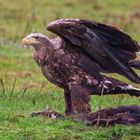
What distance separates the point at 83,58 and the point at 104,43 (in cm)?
36

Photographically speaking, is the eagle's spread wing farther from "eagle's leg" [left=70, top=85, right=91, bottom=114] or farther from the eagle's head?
"eagle's leg" [left=70, top=85, right=91, bottom=114]

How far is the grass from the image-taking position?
941cm

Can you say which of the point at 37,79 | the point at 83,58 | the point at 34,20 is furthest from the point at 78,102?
the point at 34,20

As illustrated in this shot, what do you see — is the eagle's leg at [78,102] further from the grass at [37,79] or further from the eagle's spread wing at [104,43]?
the eagle's spread wing at [104,43]

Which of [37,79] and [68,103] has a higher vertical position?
[37,79]

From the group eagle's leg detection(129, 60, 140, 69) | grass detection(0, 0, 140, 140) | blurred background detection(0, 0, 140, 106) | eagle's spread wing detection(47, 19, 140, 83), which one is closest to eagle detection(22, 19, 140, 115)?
eagle's spread wing detection(47, 19, 140, 83)

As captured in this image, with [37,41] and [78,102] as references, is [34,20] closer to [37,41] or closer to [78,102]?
[37,41]

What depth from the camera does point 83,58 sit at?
10.6 m

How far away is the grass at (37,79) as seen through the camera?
9414 mm

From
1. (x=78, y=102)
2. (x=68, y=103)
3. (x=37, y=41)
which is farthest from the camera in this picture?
(x=68, y=103)

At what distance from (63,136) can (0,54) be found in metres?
7.65

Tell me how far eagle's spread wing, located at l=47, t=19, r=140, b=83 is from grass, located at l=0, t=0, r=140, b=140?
3.76 ft

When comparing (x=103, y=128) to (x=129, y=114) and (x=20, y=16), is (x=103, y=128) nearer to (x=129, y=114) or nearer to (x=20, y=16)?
(x=129, y=114)

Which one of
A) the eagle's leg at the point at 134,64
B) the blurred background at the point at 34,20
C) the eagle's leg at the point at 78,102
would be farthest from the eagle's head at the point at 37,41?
the blurred background at the point at 34,20
